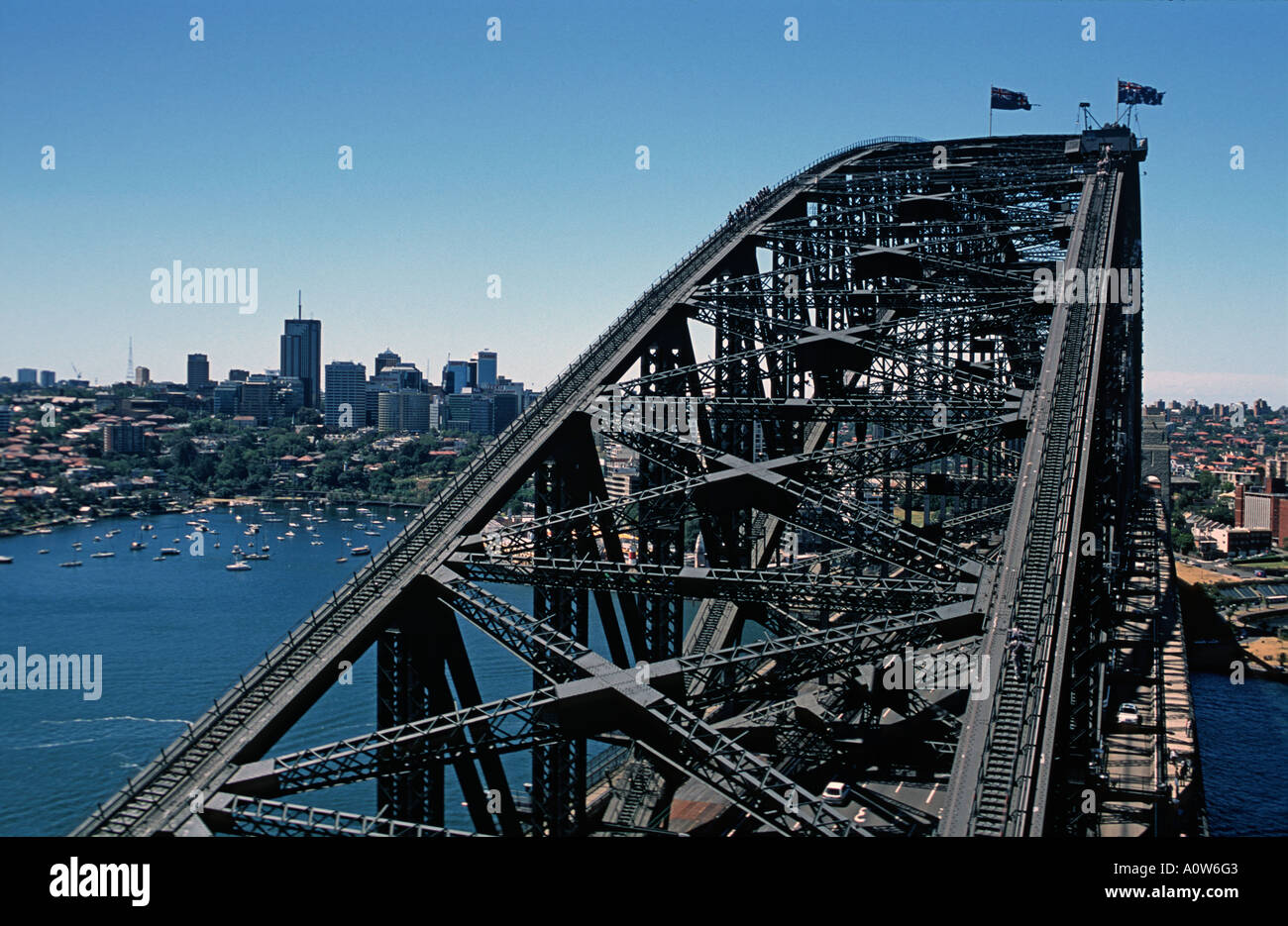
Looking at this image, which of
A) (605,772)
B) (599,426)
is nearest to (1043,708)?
(599,426)

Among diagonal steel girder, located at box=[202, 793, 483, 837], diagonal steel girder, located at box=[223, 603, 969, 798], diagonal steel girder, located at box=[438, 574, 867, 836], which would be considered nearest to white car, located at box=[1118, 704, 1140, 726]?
diagonal steel girder, located at box=[223, 603, 969, 798]

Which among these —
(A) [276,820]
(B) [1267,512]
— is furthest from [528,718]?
(B) [1267,512]

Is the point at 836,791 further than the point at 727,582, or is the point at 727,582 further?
the point at 836,791

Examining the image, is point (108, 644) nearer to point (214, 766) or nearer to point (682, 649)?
point (682, 649)

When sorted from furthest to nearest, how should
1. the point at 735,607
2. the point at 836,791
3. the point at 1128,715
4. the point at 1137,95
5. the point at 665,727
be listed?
the point at 1137,95, the point at 1128,715, the point at 735,607, the point at 836,791, the point at 665,727

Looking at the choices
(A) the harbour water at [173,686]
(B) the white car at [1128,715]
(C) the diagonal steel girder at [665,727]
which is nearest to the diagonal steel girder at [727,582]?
(C) the diagonal steel girder at [665,727]

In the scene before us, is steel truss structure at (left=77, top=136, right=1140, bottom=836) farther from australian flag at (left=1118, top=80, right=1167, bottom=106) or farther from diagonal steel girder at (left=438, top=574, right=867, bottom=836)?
australian flag at (left=1118, top=80, right=1167, bottom=106)

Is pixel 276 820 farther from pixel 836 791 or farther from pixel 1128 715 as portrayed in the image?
pixel 1128 715
